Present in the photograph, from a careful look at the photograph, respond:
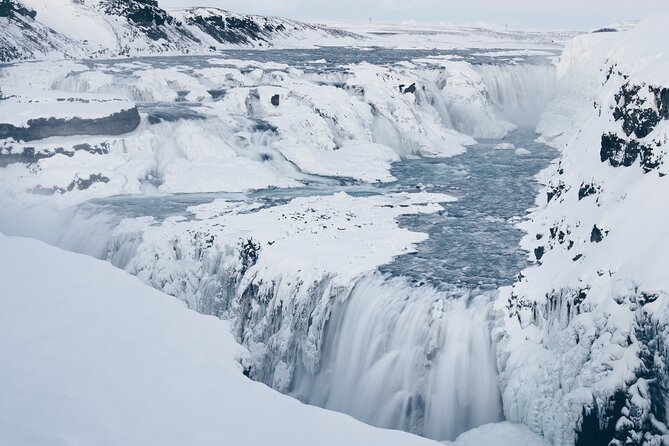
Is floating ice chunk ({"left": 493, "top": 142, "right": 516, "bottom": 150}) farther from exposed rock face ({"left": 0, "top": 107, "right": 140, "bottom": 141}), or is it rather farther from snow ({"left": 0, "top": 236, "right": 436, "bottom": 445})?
snow ({"left": 0, "top": 236, "right": 436, "bottom": 445})

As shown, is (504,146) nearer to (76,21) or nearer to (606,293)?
(606,293)

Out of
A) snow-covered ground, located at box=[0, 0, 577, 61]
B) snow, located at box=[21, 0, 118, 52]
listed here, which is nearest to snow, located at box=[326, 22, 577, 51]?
snow-covered ground, located at box=[0, 0, 577, 61]

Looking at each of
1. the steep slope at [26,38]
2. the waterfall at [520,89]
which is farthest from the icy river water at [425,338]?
the steep slope at [26,38]

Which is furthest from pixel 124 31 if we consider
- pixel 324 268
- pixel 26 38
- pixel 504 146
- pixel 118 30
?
pixel 324 268

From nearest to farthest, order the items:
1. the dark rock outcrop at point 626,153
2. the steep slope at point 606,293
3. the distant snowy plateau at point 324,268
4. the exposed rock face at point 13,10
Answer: the distant snowy plateau at point 324,268 → the steep slope at point 606,293 → the dark rock outcrop at point 626,153 → the exposed rock face at point 13,10

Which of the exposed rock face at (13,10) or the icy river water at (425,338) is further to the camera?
the exposed rock face at (13,10)

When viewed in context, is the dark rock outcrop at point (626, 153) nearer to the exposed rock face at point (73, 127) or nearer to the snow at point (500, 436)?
the snow at point (500, 436)

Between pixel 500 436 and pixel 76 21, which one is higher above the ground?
pixel 76 21
